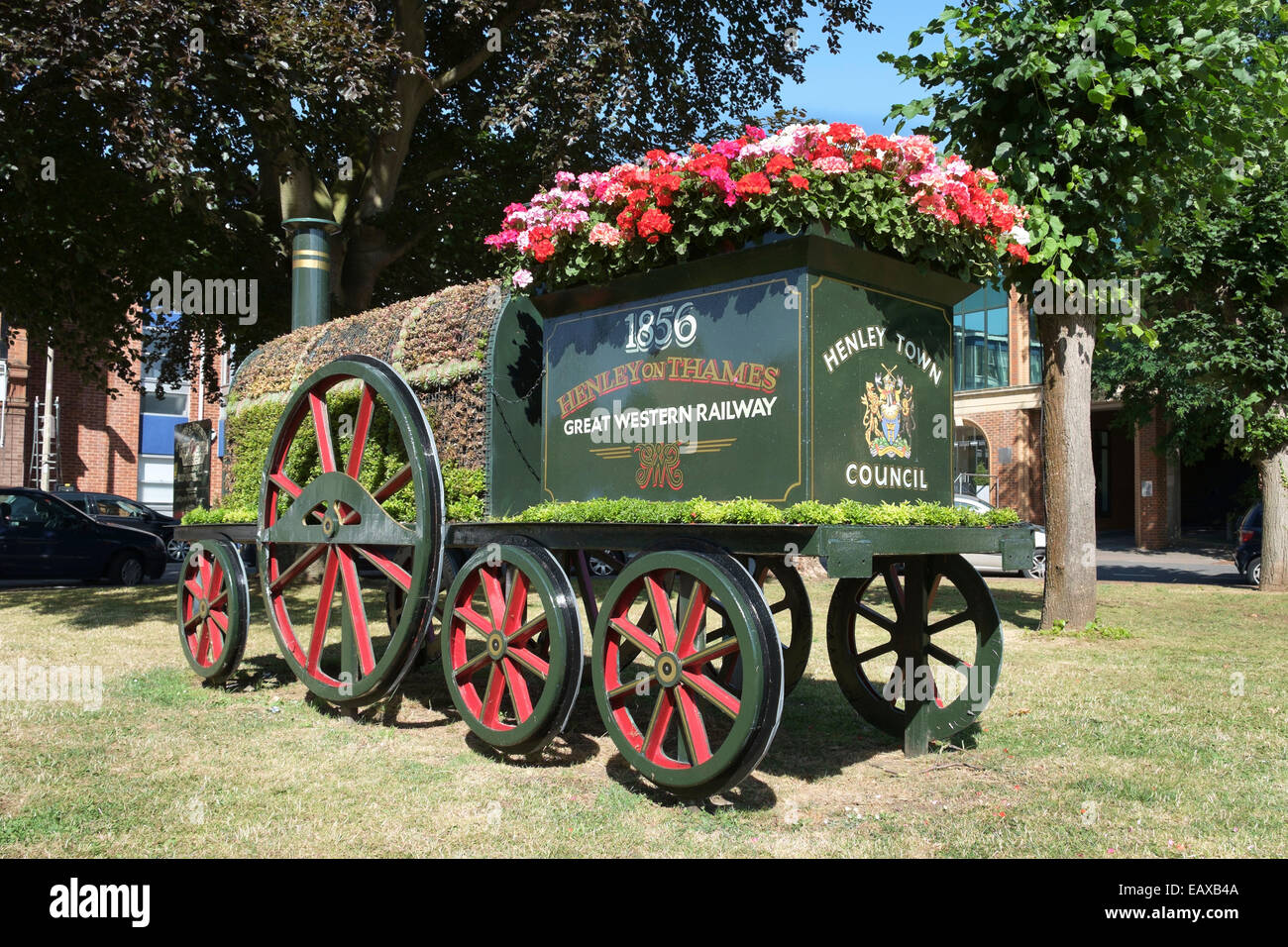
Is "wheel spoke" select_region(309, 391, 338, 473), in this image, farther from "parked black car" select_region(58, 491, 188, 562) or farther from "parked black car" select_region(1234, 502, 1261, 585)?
"parked black car" select_region(1234, 502, 1261, 585)

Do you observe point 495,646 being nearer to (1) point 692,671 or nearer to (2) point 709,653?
(1) point 692,671

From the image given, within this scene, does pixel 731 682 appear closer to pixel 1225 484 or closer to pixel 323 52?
pixel 323 52

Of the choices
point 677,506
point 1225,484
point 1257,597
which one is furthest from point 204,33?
point 1225,484

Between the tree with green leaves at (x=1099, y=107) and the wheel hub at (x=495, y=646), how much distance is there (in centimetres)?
556

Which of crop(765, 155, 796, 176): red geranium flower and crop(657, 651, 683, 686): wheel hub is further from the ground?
crop(765, 155, 796, 176): red geranium flower

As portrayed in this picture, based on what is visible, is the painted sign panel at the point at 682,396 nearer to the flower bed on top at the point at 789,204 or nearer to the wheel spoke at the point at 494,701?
the flower bed on top at the point at 789,204

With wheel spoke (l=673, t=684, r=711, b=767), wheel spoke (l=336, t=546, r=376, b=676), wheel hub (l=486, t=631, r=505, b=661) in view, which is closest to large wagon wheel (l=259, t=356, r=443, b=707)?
wheel spoke (l=336, t=546, r=376, b=676)

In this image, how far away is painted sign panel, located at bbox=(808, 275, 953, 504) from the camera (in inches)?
182

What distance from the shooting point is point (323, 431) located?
673cm

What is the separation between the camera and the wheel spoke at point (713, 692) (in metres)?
4.24

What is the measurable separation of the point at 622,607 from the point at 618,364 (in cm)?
128

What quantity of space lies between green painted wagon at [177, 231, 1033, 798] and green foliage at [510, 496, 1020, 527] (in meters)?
0.07

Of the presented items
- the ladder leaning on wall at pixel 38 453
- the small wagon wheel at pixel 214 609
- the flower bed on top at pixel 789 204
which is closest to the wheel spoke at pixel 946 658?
the flower bed on top at pixel 789 204

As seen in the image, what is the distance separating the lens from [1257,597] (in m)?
14.3
